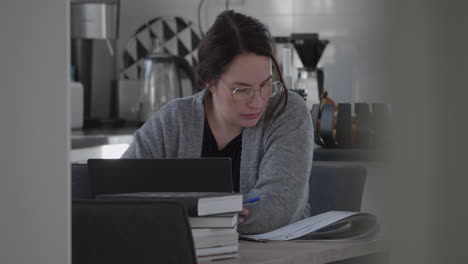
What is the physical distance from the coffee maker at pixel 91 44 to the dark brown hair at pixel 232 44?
6.53 feet

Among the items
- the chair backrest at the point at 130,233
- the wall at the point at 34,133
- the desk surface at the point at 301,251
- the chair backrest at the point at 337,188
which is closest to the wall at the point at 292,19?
the chair backrest at the point at 337,188

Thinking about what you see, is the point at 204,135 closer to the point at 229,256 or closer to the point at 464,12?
the point at 229,256

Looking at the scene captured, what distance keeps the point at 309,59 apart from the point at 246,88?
1843mm

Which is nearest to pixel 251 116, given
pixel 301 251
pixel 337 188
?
pixel 337 188

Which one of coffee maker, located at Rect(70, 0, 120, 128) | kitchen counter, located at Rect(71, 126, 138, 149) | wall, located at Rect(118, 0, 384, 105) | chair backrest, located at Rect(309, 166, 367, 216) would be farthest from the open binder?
coffee maker, located at Rect(70, 0, 120, 128)

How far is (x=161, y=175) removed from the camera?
1371 millimetres

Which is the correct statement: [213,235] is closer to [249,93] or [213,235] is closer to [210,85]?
[249,93]

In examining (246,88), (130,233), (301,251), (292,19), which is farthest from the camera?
(292,19)

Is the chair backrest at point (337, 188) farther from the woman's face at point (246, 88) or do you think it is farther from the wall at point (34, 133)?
the wall at point (34, 133)

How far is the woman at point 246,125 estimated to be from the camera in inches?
64.2

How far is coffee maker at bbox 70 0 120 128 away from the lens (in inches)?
145

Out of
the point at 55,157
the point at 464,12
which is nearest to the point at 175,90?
the point at 55,157

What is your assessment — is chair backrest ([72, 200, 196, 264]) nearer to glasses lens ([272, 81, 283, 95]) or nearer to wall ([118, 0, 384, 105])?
glasses lens ([272, 81, 283, 95])

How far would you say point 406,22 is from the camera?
14 cm
